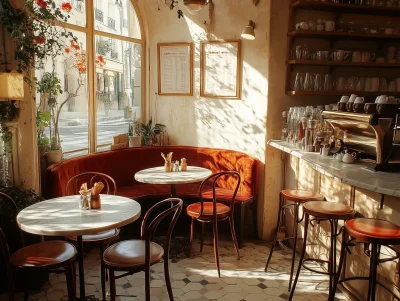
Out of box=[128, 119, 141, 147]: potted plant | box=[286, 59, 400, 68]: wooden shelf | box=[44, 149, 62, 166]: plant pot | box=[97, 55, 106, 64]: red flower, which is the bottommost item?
box=[44, 149, 62, 166]: plant pot

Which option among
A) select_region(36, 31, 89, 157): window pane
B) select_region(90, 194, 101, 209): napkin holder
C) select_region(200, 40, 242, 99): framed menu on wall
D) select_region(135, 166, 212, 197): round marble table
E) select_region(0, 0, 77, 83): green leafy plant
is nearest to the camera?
select_region(90, 194, 101, 209): napkin holder

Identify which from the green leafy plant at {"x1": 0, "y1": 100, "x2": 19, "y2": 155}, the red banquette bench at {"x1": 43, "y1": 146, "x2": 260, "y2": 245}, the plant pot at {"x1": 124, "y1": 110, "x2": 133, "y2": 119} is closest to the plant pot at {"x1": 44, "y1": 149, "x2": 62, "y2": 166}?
the red banquette bench at {"x1": 43, "y1": 146, "x2": 260, "y2": 245}

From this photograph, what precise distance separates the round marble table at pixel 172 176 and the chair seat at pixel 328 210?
48.7 inches

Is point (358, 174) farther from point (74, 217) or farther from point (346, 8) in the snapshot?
point (346, 8)

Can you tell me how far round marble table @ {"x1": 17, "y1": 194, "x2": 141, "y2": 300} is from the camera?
239 centimetres

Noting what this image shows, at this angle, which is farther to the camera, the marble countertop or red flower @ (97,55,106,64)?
red flower @ (97,55,106,64)

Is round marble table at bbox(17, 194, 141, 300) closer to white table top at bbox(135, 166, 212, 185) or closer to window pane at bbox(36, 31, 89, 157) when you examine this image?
white table top at bbox(135, 166, 212, 185)

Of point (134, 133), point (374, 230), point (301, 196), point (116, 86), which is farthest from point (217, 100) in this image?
point (374, 230)

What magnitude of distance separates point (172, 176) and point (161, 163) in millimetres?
1152

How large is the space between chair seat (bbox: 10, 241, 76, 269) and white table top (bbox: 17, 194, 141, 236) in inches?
10.8

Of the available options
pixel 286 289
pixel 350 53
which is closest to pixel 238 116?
pixel 350 53

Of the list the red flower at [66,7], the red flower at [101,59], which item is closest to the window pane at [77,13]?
the red flower at [66,7]

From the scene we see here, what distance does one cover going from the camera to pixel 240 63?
4.67 m

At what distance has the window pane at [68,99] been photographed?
4070 mm
